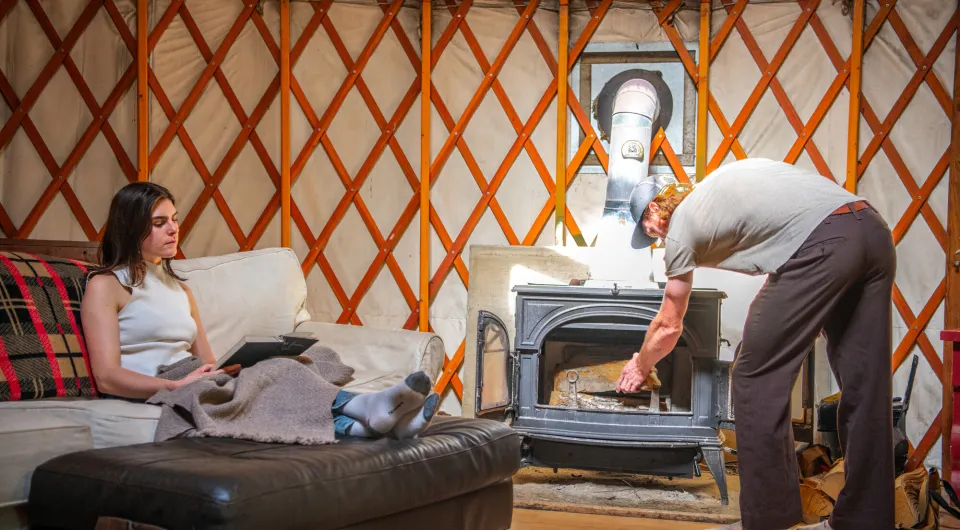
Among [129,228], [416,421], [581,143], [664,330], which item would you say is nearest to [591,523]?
[664,330]

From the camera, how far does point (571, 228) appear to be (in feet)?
11.3

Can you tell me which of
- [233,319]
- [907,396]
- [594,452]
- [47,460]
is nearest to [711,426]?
[594,452]

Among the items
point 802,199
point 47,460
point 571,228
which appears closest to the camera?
point 47,460

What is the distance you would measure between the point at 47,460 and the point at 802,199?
Answer: 1.57m

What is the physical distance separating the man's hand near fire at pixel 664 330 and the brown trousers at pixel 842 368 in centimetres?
23

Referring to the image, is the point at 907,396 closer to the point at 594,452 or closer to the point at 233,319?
the point at 594,452

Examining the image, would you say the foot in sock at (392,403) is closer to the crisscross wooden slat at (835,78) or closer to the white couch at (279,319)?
the white couch at (279,319)

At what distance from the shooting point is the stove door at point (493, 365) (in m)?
2.88

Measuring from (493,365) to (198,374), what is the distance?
1.40 m

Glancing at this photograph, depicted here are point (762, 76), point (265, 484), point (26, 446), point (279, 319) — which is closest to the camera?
point (265, 484)

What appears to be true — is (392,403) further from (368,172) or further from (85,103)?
(85,103)

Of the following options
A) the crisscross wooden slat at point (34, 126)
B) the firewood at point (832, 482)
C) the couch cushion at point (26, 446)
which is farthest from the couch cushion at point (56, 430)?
the crisscross wooden slat at point (34, 126)

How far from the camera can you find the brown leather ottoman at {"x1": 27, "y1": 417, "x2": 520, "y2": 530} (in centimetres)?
125

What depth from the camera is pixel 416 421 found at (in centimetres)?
163
